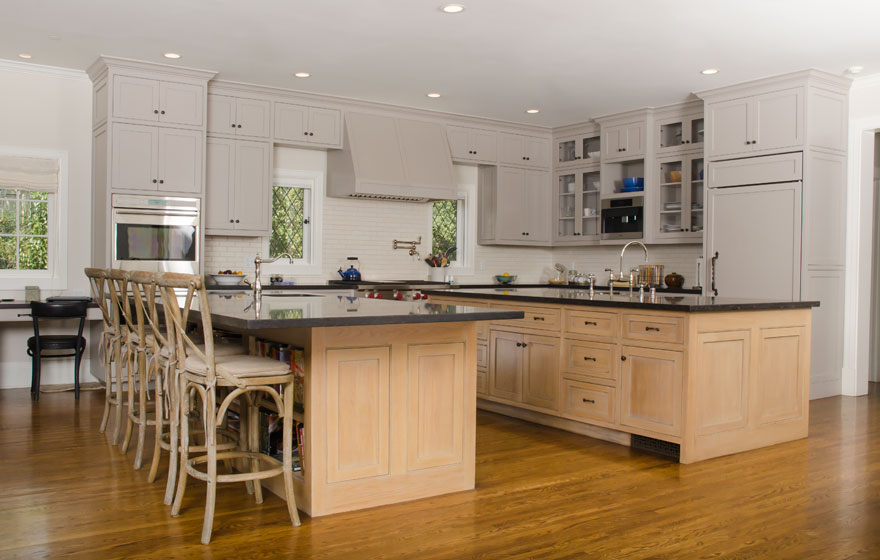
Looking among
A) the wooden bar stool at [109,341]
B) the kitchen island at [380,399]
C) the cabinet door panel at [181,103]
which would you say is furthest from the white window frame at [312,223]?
the kitchen island at [380,399]

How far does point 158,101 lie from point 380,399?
446 cm

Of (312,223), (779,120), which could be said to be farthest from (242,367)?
(779,120)

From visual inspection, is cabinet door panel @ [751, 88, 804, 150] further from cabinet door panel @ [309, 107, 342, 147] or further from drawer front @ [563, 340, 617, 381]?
cabinet door panel @ [309, 107, 342, 147]

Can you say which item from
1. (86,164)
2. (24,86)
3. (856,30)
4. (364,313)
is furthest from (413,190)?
(364,313)

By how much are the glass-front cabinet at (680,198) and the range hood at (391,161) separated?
7.52 ft

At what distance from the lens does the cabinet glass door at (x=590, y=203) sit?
9.27 meters

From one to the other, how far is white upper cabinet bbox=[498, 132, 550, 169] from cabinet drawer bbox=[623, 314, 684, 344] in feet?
15.4

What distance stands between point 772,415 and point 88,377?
5.91 m

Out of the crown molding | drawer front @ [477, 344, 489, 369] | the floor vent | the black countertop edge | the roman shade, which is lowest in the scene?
the floor vent

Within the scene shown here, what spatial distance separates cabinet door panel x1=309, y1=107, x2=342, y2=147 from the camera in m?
7.93

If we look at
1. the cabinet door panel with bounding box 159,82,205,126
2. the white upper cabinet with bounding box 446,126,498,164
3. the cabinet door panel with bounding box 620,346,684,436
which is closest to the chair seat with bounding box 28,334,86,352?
the cabinet door panel with bounding box 159,82,205,126

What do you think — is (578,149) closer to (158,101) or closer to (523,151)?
(523,151)

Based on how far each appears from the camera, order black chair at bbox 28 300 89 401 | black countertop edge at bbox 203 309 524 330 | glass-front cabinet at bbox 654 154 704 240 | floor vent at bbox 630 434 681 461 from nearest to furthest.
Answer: black countertop edge at bbox 203 309 524 330 → floor vent at bbox 630 434 681 461 → black chair at bbox 28 300 89 401 → glass-front cabinet at bbox 654 154 704 240

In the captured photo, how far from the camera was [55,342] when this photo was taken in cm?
651
